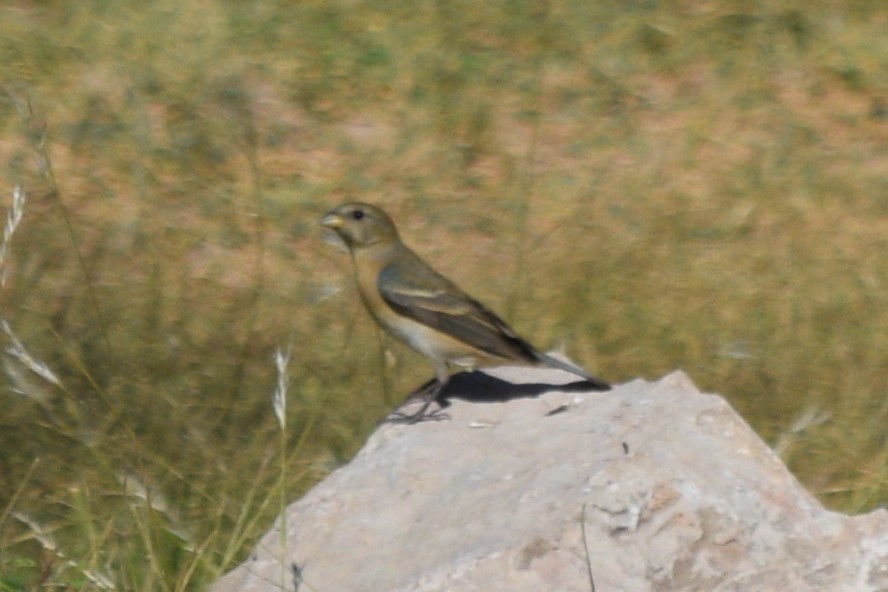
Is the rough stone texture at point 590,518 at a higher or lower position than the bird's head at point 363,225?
higher

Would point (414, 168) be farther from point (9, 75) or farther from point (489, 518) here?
point (489, 518)

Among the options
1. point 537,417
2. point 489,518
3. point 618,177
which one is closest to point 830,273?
point 618,177

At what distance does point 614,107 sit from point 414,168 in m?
1.16

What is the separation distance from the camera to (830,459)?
562cm

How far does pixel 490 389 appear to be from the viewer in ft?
16.5

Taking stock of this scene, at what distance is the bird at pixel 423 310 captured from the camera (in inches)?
200

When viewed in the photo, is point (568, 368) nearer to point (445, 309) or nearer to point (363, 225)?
point (445, 309)

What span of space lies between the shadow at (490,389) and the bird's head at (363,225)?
63cm

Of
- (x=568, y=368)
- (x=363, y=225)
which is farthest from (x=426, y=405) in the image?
(x=363, y=225)

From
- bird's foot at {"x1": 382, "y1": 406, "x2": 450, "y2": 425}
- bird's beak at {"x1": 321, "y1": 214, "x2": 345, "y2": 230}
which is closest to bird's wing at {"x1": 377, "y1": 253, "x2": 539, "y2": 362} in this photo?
bird's beak at {"x1": 321, "y1": 214, "x2": 345, "y2": 230}

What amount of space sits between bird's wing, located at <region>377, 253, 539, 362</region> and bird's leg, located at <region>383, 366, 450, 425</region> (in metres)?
0.15

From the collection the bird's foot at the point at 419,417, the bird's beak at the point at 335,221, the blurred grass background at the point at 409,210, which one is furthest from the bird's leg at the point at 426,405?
the bird's beak at the point at 335,221

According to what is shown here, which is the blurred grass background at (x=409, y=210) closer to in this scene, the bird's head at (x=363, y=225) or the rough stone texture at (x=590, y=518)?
the bird's head at (x=363, y=225)

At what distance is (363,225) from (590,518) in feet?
8.05
